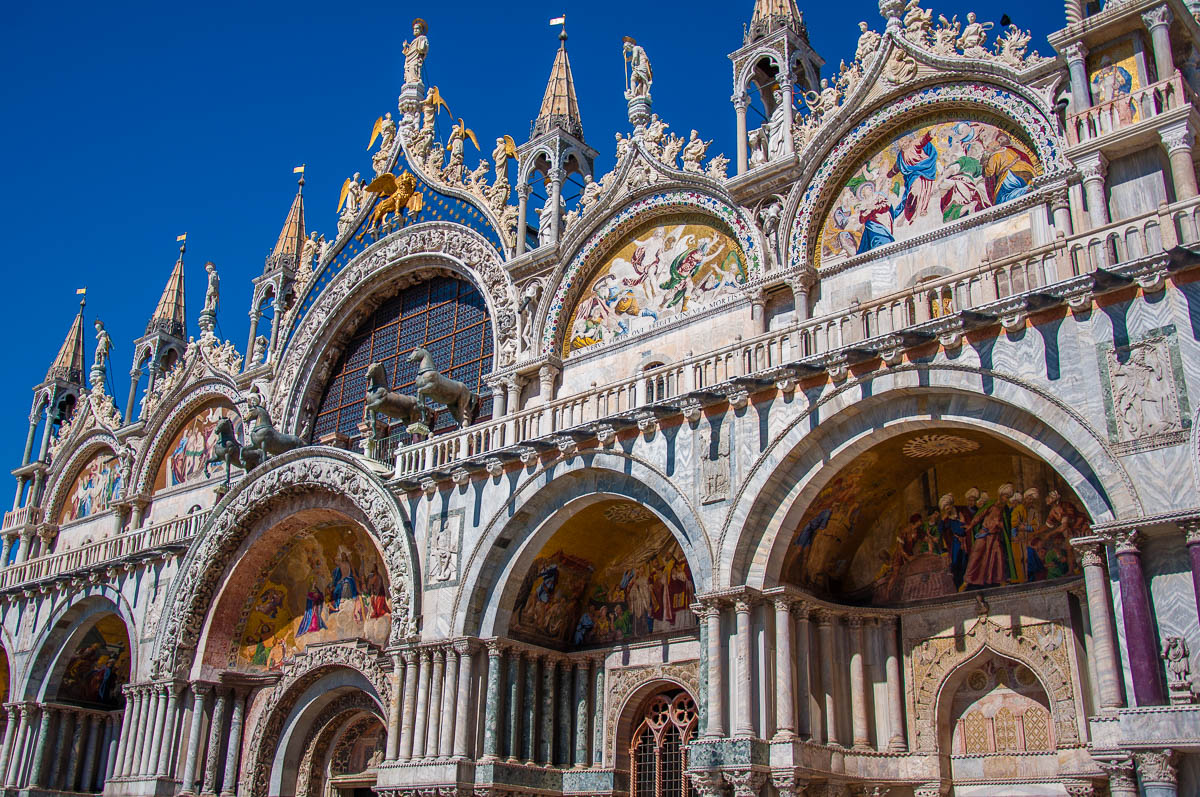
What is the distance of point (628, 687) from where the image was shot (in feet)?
54.1

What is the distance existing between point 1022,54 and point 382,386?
454 inches

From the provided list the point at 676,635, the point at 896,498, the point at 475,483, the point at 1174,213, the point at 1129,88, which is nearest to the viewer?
the point at 1174,213

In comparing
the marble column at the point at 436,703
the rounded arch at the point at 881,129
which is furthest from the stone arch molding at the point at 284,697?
the rounded arch at the point at 881,129

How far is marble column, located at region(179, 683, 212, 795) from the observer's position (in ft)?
66.2

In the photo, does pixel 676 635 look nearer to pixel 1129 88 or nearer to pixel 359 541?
pixel 359 541

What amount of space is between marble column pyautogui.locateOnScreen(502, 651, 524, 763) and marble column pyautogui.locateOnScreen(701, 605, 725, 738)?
12.2 ft

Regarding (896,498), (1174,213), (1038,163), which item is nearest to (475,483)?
(896,498)

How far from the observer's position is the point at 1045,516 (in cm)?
1350

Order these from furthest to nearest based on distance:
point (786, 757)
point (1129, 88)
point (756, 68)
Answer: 1. point (756, 68)
2. point (1129, 88)
3. point (786, 757)

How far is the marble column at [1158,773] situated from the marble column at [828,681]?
4.01 m

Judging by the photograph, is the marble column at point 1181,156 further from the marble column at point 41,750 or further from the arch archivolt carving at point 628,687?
the marble column at point 41,750

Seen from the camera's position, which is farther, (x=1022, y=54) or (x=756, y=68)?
(x=756, y=68)

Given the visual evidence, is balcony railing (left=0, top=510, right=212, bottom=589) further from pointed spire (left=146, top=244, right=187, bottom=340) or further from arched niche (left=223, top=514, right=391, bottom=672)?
pointed spire (left=146, top=244, right=187, bottom=340)

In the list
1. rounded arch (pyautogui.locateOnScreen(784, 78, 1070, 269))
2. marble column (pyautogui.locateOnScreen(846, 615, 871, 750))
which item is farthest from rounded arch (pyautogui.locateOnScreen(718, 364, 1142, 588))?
rounded arch (pyautogui.locateOnScreen(784, 78, 1070, 269))
